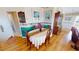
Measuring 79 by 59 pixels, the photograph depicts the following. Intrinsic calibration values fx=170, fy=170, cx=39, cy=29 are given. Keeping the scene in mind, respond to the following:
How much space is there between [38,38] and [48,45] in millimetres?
116

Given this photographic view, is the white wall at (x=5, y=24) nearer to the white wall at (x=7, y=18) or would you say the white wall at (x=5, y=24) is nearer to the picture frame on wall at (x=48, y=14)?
the white wall at (x=7, y=18)

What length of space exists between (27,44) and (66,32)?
38cm

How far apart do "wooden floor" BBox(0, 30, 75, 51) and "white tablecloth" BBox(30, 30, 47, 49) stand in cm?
4

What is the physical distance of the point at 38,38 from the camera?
5.26ft

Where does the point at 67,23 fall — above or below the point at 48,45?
above

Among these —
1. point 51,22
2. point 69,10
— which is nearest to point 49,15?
point 51,22

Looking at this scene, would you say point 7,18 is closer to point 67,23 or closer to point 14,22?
point 14,22

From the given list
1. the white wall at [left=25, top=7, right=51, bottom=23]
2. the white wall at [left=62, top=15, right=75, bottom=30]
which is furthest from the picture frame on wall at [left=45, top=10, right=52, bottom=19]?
the white wall at [left=62, top=15, right=75, bottom=30]

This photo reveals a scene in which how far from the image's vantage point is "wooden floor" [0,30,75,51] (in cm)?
160

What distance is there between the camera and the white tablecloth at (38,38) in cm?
160

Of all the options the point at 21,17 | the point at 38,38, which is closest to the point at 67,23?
the point at 38,38
